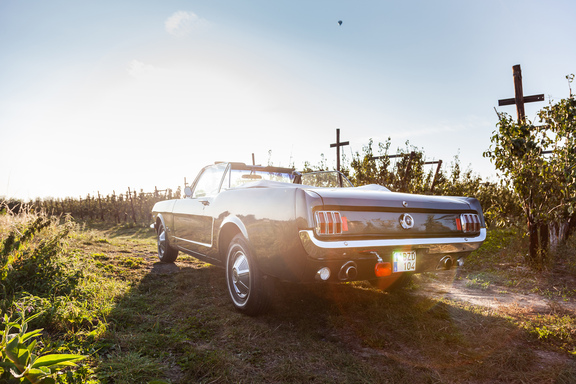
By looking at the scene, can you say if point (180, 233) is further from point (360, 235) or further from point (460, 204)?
point (460, 204)

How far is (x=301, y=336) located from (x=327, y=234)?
977mm

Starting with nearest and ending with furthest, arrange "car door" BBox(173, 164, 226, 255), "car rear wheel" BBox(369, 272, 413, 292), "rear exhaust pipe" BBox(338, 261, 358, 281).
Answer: "rear exhaust pipe" BBox(338, 261, 358, 281)
"car door" BBox(173, 164, 226, 255)
"car rear wheel" BBox(369, 272, 413, 292)

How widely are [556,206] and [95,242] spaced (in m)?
9.20

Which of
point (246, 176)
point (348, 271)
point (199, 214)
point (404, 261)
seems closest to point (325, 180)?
point (246, 176)

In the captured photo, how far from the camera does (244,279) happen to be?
10.6 feet

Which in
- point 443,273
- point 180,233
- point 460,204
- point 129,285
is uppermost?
point 460,204

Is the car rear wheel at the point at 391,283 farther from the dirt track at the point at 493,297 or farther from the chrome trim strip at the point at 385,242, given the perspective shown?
the chrome trim strip at the point at 385,242

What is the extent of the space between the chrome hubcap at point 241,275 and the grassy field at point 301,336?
0.22 meters

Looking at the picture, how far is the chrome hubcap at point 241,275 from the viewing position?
10.5ft

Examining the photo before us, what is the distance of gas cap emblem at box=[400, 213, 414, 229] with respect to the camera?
2.80 m

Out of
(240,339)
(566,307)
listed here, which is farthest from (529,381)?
(566,307)

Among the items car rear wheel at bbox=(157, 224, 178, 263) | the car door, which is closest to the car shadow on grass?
the car door

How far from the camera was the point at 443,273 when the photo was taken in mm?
5953

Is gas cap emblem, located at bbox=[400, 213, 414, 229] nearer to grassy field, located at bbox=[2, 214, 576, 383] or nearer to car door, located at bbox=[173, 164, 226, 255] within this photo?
grassy field, located at bbox=[2, 214, 576, 383]
